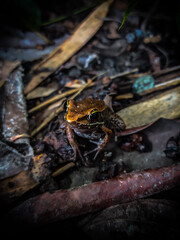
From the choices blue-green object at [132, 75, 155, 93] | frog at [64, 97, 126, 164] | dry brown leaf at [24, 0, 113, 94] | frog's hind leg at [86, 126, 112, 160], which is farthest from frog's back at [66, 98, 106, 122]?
dry brown leaf at [24, 0, 113, 94]

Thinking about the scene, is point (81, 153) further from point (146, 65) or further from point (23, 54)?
point (23, 54)

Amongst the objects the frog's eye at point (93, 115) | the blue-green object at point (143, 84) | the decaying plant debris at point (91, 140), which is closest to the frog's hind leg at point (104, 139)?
the decaying plant debris at point (91, 140)

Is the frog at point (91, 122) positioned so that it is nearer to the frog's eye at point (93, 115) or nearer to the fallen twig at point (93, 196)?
the frog's eye at point (93, 115)

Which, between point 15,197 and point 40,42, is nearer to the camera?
point 15,197

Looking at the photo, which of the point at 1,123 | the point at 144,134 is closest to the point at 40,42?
the point at 1,123

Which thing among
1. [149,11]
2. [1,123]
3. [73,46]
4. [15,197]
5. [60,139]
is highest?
[149,11]

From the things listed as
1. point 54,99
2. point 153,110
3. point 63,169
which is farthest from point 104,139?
point 54,99
